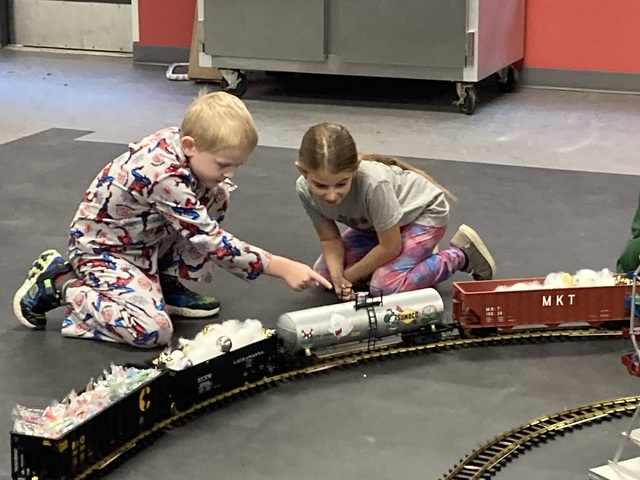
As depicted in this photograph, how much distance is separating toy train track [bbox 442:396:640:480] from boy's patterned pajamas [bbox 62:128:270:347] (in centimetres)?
91

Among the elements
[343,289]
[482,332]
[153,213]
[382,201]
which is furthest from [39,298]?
[482,332]

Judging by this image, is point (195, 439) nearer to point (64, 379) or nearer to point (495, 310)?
point (64, 379)

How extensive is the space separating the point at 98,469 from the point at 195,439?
28 centimetres

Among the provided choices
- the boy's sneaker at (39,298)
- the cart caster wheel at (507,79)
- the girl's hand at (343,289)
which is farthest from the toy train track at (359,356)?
the cart caster wheel at (507,79)

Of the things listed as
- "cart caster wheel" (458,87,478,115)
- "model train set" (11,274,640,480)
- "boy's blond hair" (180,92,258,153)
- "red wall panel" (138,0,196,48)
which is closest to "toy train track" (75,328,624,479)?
"model train set" (11,274,640,480)

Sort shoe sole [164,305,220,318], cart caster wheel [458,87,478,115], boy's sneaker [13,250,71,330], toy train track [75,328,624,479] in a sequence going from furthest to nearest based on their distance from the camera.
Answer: cart caster wheel [458,87,478,115] < shoe sole [164,305,220,318] < boy's sneaker [13,250,71,330] < toy train track [75,328,624,479]

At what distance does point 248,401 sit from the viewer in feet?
8.95

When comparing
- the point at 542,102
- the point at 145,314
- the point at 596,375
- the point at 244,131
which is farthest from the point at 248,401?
the point at 542,102

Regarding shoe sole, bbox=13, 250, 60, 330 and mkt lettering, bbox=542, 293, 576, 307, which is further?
shoe sole, bbox=13, 250, 60, 330

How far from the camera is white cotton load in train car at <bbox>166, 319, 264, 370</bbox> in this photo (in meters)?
2.64

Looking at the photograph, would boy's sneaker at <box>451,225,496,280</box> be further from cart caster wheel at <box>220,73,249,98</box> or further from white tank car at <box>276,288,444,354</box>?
cart caster wheel at <box>220,73,249,98</box>

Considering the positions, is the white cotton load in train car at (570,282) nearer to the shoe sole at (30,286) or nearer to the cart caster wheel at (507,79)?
the shoe sole at (30,286)

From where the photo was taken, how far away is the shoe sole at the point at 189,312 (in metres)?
3.31

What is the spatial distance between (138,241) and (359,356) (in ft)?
2.55
